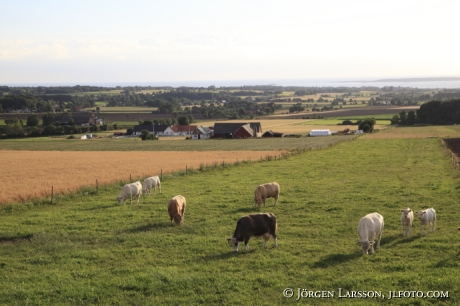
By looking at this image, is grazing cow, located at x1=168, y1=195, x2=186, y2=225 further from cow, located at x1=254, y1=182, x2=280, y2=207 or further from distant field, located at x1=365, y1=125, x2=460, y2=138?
distant field, located at x1=365, y1=125, x2=460, y2=138

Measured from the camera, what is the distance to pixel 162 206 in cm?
2491

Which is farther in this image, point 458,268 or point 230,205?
point 230,205

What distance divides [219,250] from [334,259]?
13.4ft

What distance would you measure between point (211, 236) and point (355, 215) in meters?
7.07

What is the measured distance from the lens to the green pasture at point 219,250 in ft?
43.0

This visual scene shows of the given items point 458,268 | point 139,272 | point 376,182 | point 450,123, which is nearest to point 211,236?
point 139,272

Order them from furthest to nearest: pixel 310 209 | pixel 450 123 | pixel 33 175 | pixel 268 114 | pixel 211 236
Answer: pixel 268 114 → pixel 450 123 → pixel 33 175 → pixel 310 209 → pixel 211 236

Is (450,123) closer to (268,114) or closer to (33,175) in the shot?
(268,114)

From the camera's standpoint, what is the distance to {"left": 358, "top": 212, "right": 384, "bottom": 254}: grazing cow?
16.0 metres

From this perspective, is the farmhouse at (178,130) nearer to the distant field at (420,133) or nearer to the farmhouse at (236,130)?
the farmhouse at (236,130)

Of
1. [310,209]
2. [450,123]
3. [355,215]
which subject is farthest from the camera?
[450,123]

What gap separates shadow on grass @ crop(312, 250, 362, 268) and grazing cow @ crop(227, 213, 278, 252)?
2.22 meters

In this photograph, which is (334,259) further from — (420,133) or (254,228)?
(420,133)


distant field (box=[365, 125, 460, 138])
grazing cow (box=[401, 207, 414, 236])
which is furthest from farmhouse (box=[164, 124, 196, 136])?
grazing cow (box=[401, 207, 414, 236])
